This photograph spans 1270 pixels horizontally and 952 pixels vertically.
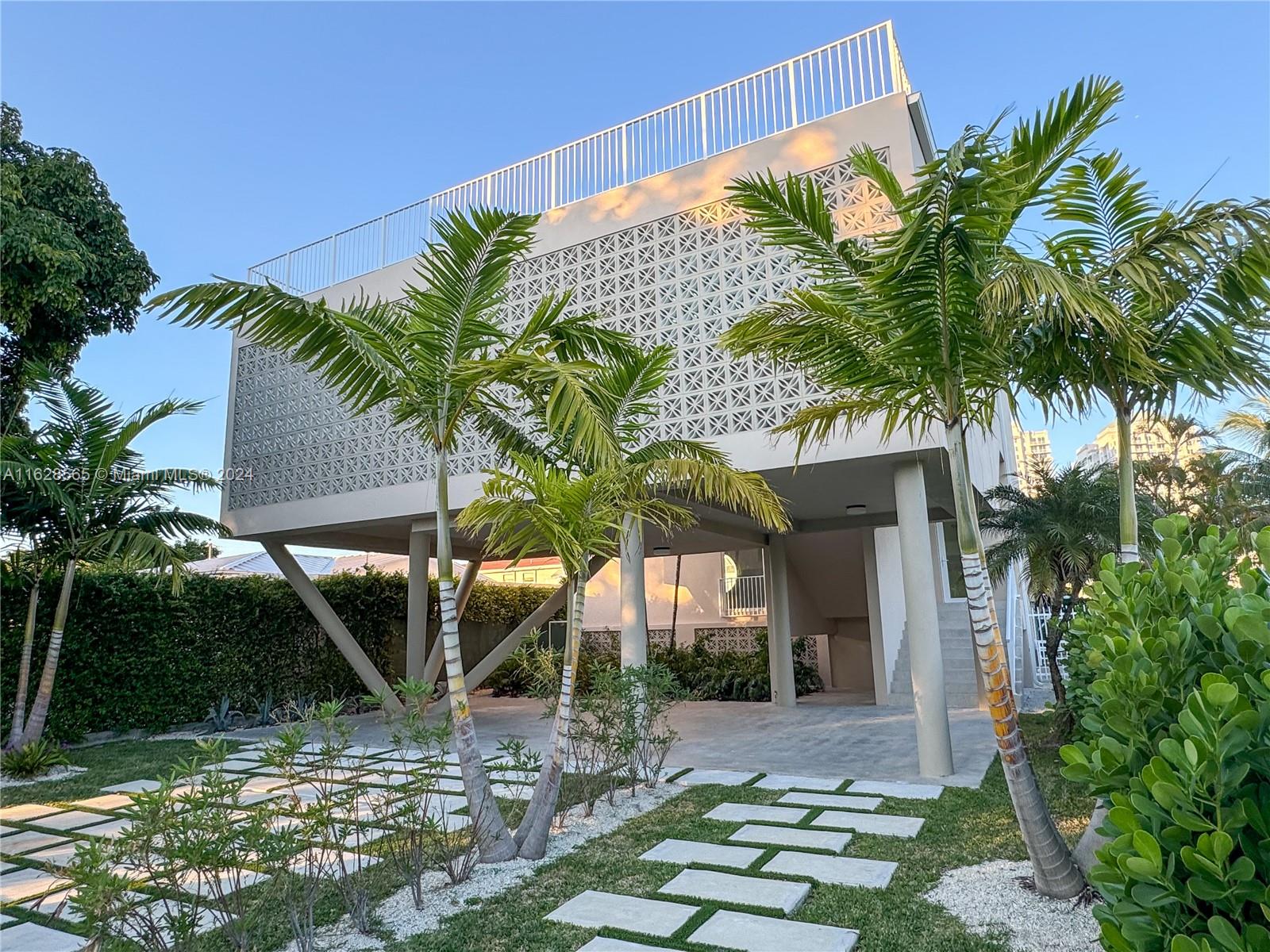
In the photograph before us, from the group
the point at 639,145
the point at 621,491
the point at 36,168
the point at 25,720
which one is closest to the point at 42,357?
the point at 36,168

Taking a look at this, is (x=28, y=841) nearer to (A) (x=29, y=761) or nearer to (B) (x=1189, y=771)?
(A) (x=29, y=761)

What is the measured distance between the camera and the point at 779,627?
12469mm

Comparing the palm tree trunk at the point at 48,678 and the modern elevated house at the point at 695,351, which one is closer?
the modern elevated house at the point at 695,351

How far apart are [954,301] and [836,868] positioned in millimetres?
3239

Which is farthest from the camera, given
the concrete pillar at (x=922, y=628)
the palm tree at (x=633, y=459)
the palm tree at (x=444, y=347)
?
the concrete pillar at (x=922, y=628)

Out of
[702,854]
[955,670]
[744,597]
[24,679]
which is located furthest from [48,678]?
[955,670]

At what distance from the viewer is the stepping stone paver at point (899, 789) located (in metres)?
5.96

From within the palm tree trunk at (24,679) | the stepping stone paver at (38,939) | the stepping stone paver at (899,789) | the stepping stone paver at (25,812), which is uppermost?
the palm tree trunk at (24,679)

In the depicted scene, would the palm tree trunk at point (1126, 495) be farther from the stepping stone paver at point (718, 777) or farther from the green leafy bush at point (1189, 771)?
the stepping stone paver at point (718, 777)

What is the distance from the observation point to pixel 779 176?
7.63m

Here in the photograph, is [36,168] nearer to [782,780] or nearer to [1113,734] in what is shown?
[782,780]

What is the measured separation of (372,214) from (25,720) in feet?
26.0

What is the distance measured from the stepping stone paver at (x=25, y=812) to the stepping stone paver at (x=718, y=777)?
17.6ft

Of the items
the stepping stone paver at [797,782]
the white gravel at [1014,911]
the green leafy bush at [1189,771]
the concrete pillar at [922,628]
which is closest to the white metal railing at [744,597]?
the concrete pillar at [922,628]
